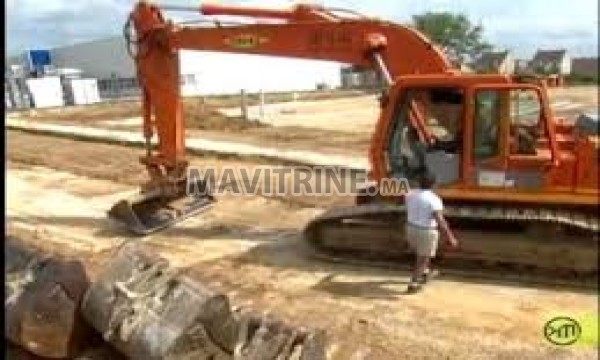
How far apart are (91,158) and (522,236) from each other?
11514 mm

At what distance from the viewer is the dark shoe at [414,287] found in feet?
31.0

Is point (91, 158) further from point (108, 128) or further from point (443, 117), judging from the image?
point (443, 117)

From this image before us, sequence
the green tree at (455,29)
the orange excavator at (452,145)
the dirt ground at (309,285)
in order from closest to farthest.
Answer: the dirt ground at (309,285) → the orange excavator at (452,145) → the green tree at (455,29)

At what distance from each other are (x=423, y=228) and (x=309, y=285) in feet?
4.38

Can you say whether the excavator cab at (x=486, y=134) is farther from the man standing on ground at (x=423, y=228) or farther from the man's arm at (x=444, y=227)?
the man's arm at (x=444, y=227)

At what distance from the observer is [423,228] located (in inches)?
370

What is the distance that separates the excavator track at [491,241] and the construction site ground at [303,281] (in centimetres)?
23

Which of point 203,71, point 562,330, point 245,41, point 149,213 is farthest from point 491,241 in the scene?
point 203,71

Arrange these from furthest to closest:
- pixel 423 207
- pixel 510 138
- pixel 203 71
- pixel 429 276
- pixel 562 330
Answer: pixel 203 71 → pixel 510 138 → pixel 429 276 → pixel 423 207 → pixel 562 330

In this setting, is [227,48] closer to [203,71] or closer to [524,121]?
[524,121]

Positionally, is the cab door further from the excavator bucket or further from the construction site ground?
the excavator bucket

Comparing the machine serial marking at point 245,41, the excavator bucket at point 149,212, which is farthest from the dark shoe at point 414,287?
the excavator bucket at point 149,212

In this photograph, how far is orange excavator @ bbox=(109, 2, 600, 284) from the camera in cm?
977

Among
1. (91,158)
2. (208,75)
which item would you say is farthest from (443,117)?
(208,75)
